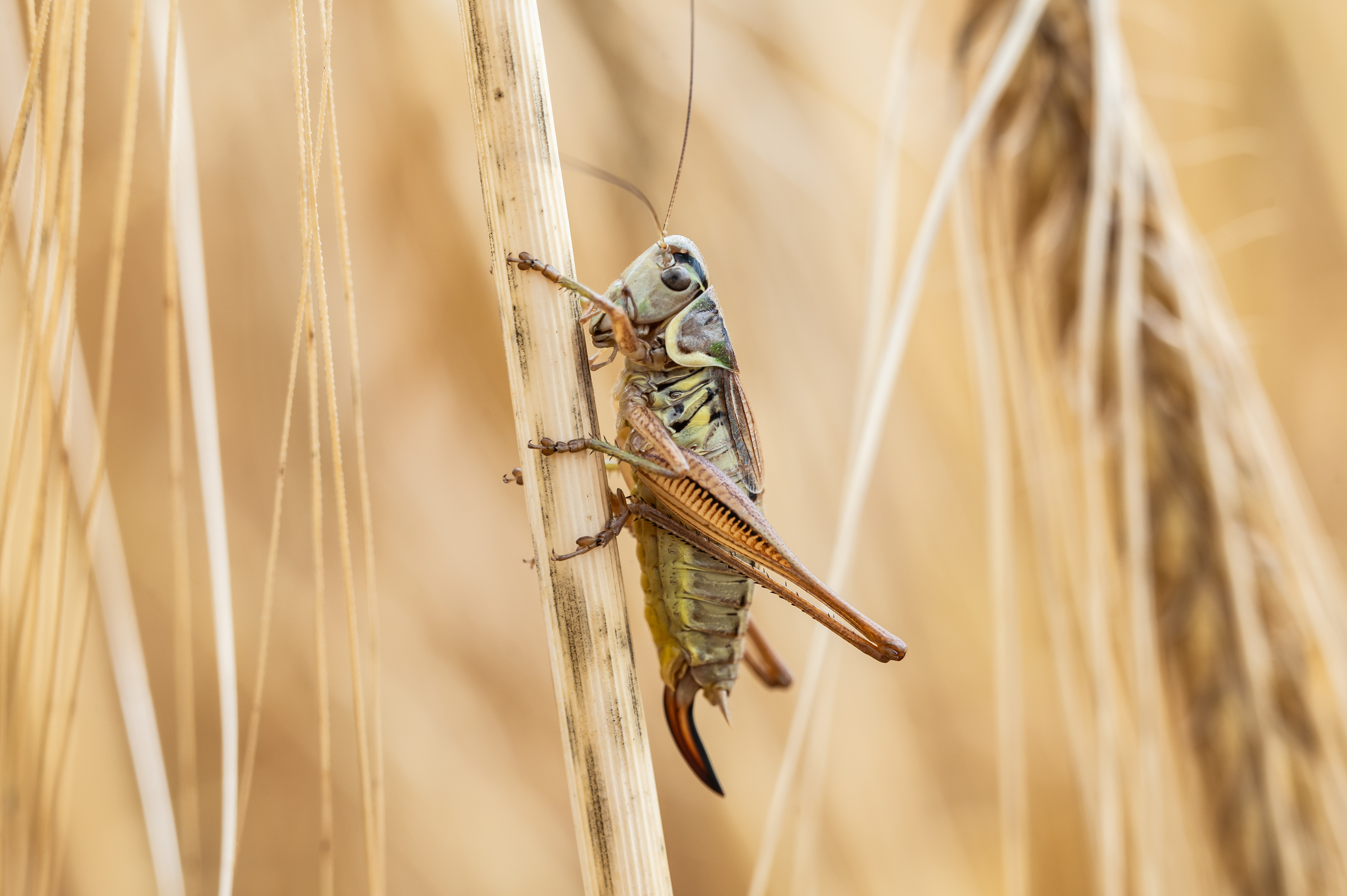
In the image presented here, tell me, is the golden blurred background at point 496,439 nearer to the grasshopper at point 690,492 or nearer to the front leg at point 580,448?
the grasshopper at point 690,492

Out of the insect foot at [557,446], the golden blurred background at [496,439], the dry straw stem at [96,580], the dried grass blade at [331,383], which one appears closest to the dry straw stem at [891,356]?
the golden blurred background at [496,439]

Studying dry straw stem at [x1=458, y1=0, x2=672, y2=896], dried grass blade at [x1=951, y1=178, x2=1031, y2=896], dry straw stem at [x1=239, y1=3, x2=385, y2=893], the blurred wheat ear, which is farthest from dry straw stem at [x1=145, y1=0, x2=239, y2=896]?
the blurred wheat ear

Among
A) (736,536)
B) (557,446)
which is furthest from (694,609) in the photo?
(557,446)

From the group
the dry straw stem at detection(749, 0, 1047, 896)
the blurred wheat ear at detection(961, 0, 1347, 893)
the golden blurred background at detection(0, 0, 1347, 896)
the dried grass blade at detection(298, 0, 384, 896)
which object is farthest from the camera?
the golden blurred background at detection(0, 0, 1347, 896)

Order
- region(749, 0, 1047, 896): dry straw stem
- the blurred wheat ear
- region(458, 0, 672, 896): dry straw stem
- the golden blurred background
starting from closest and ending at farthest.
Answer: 1. region(458, 0, 672, 896): dry straw stem
2. region(749, 0, 1047, 896): dry straw stem
3. the blurred wheat ear
4. the golden blurred background

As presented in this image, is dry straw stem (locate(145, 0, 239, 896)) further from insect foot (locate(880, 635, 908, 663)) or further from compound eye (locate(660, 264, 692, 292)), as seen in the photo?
insect foot (locate(880, 635, 908, 663))

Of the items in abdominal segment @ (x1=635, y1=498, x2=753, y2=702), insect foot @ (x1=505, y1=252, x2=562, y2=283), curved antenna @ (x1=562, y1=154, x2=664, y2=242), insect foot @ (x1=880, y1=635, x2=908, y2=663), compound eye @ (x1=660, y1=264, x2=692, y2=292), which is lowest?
insect foot @ (x1=880, y1=635, x2=908, y2=663)

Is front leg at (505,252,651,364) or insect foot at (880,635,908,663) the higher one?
front leg at (505,252,651,364)
